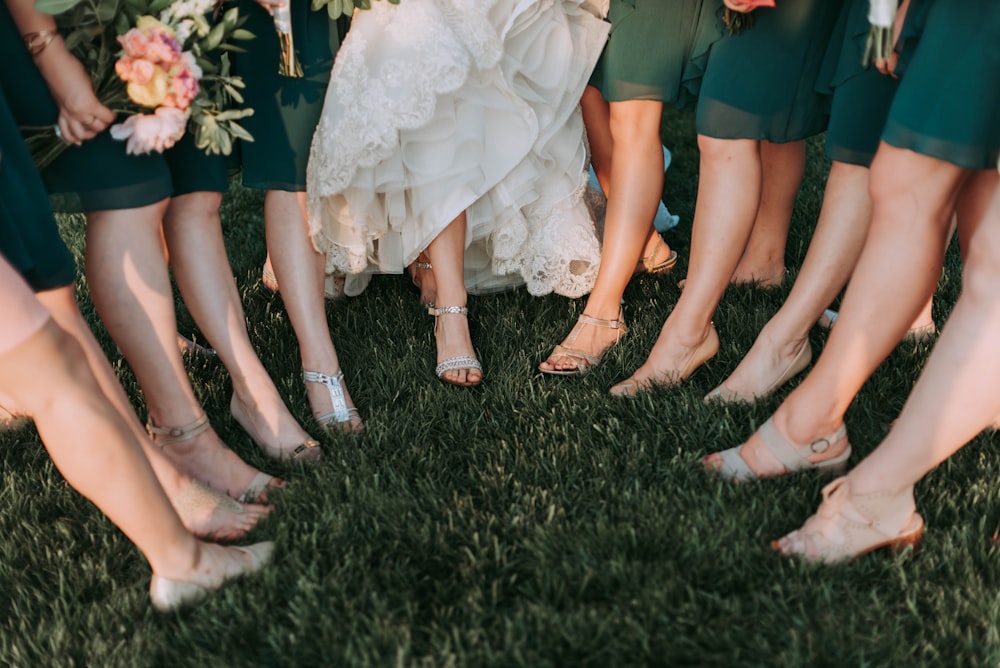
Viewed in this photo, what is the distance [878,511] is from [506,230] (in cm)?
164

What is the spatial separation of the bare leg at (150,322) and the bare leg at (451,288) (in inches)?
32.5

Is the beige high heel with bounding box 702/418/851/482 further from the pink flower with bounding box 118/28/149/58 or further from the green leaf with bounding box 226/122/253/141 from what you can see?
the pink flower with bounding box 118/28/149/58

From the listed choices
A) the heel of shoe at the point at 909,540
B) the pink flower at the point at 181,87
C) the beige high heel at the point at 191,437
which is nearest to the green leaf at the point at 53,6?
the pink flower at the point at 181,87

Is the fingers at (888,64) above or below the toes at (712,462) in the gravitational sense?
above

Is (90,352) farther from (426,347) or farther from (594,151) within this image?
(594,151)

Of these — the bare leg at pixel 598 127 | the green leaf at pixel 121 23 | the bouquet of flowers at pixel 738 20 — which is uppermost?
the bouquet of flowers at pixel 738 20

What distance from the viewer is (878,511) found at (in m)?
1.95

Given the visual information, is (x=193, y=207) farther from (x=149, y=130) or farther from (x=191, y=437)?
(x=191, y=437)

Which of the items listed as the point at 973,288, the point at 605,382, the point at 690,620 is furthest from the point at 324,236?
the point at 973,288

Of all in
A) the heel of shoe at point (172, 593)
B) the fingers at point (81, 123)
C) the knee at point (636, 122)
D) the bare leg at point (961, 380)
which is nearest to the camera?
the bare leg at point (961, 380)

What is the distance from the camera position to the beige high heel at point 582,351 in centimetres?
297

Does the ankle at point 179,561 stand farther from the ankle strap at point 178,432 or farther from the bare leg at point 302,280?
the bare leg at point 302,280

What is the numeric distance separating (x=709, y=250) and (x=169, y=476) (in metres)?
1.64

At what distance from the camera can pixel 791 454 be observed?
2273mm
